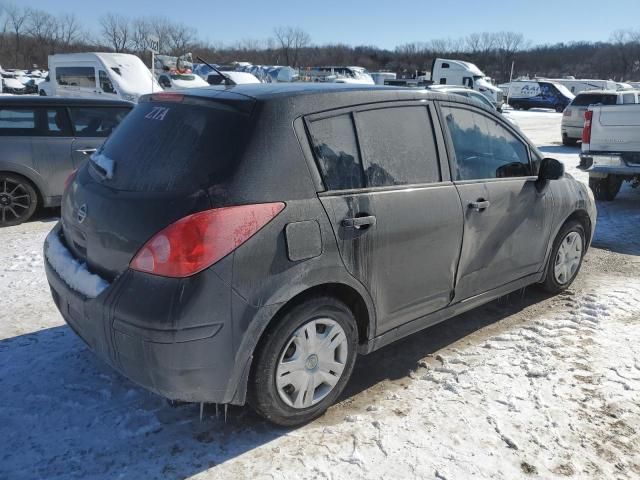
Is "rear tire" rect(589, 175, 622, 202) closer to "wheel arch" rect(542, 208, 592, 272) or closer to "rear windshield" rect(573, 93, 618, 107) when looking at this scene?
"wheel arch" rect(542, 208, 592, 272)

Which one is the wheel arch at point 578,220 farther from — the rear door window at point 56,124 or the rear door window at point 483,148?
the rear door window at point 56,124

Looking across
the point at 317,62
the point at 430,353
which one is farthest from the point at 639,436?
the point at 317,62

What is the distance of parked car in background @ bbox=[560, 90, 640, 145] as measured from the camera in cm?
1642

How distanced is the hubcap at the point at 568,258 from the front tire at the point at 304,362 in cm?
249

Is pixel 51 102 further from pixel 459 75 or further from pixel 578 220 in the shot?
pixel 459 75

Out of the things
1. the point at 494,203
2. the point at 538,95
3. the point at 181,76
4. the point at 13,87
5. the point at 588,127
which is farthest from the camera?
the point at 538,95

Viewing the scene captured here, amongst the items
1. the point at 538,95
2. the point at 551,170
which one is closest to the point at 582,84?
the point at 538,95

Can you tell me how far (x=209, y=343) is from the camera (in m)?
2.44

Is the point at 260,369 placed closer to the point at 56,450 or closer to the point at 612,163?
the point at 56,450

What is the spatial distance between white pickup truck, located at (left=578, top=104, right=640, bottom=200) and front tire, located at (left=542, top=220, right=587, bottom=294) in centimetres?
402

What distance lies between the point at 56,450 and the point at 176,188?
1421 mm

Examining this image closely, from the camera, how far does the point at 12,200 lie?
667 centimetres

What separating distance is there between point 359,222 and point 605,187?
763 cm

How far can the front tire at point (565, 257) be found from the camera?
4.59 m
